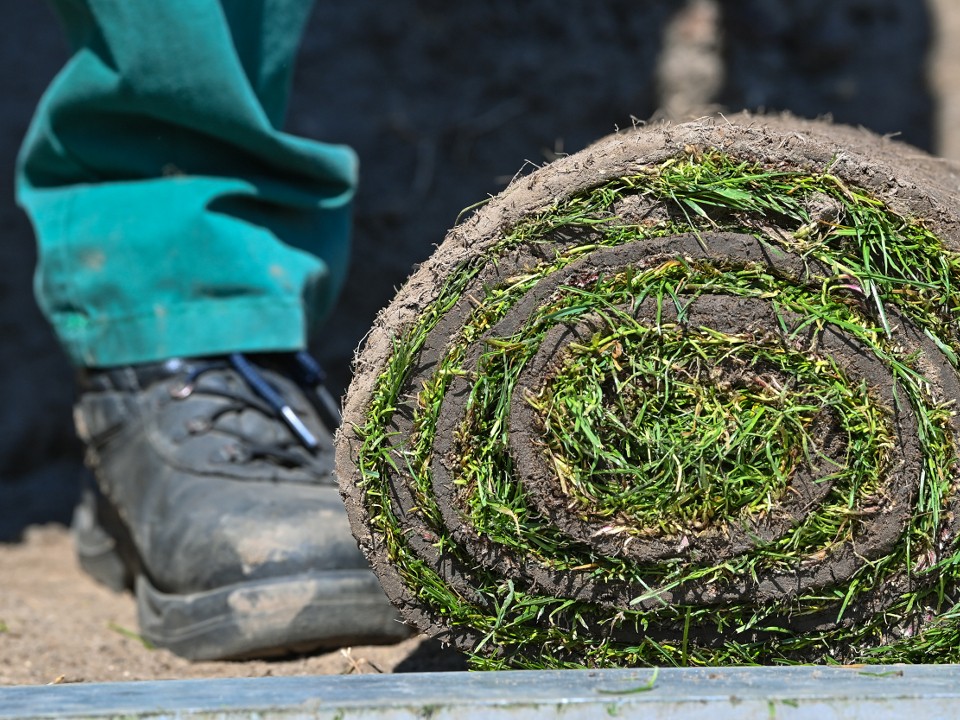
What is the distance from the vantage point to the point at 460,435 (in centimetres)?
104

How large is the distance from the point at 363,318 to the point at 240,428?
1.21 m

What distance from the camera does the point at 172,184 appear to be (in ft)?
5.24

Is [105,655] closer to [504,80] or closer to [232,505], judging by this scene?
[232,505]

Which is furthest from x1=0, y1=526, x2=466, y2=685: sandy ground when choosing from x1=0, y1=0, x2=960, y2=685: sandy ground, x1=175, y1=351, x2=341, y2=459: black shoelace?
x1=175, y1=351, x2=341, y2=459: black shoelace

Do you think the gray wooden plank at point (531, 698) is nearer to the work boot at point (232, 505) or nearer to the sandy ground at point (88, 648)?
the sandy ground at point (88, 648)

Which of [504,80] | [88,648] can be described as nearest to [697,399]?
[88,648]

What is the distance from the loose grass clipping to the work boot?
358 mm

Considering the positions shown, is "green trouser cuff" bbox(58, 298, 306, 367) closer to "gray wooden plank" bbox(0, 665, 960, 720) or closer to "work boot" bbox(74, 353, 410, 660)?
"work boot" bbox(74, 353, 410, 660)

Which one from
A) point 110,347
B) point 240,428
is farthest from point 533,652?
point 110,347

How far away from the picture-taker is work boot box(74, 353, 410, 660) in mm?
1356

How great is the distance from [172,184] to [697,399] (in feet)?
3.08

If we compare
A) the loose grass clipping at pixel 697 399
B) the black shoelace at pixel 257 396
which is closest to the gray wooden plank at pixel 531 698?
the loose grass clipping at pixel 697 399

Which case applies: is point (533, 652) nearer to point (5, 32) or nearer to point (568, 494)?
point (568, 494)

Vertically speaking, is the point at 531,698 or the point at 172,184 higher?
the point at 172,184
